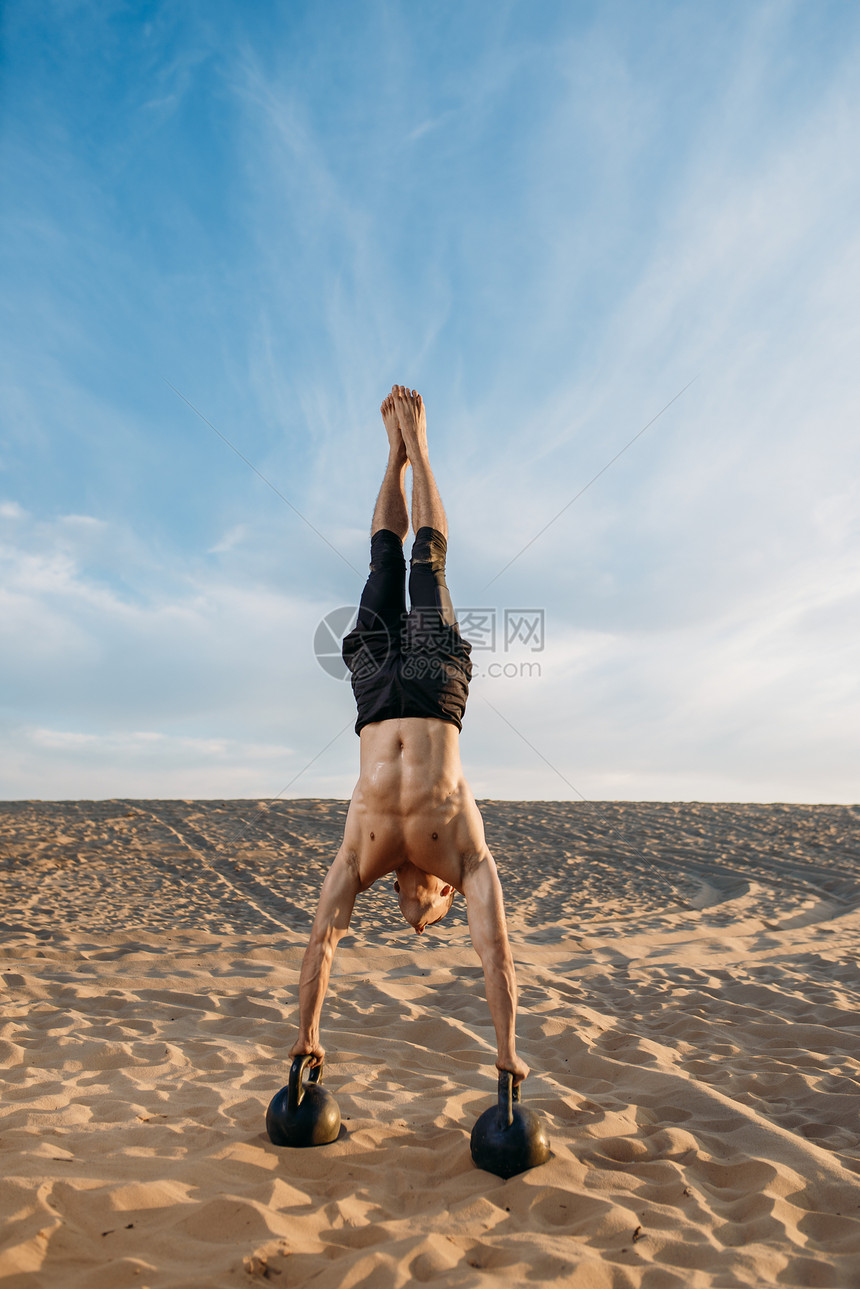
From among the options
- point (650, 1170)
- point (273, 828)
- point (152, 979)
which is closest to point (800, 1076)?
point (650, 1170)

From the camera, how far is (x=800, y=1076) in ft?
13.8

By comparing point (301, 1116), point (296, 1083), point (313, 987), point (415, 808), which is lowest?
point (301, 1116)

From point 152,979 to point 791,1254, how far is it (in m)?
5.51

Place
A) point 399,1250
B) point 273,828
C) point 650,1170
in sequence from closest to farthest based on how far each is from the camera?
point 399,1250 → point 650,1170 → point 273,828

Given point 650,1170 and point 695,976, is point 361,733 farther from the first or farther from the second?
point 695,976

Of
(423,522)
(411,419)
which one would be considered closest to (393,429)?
(411,419)

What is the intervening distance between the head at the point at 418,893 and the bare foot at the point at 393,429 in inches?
81.0

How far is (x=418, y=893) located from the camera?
3.34 m

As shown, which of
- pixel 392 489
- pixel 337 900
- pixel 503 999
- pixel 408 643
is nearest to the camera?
pixel 503 999

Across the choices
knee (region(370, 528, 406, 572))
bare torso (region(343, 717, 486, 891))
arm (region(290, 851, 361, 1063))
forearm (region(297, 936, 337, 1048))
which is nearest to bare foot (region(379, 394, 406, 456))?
knee (region(370, 528, 406, 572))

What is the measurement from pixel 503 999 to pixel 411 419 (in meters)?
2.70

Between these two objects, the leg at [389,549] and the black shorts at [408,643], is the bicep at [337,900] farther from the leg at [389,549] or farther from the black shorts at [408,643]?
the leg at [389,549]

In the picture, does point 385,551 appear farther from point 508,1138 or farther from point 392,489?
point 508,1138

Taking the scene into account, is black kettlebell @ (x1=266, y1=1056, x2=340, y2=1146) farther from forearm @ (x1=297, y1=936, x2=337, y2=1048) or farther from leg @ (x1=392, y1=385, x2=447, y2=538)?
leg @ (x1=392, y1=385, x2=447, y2=538)
